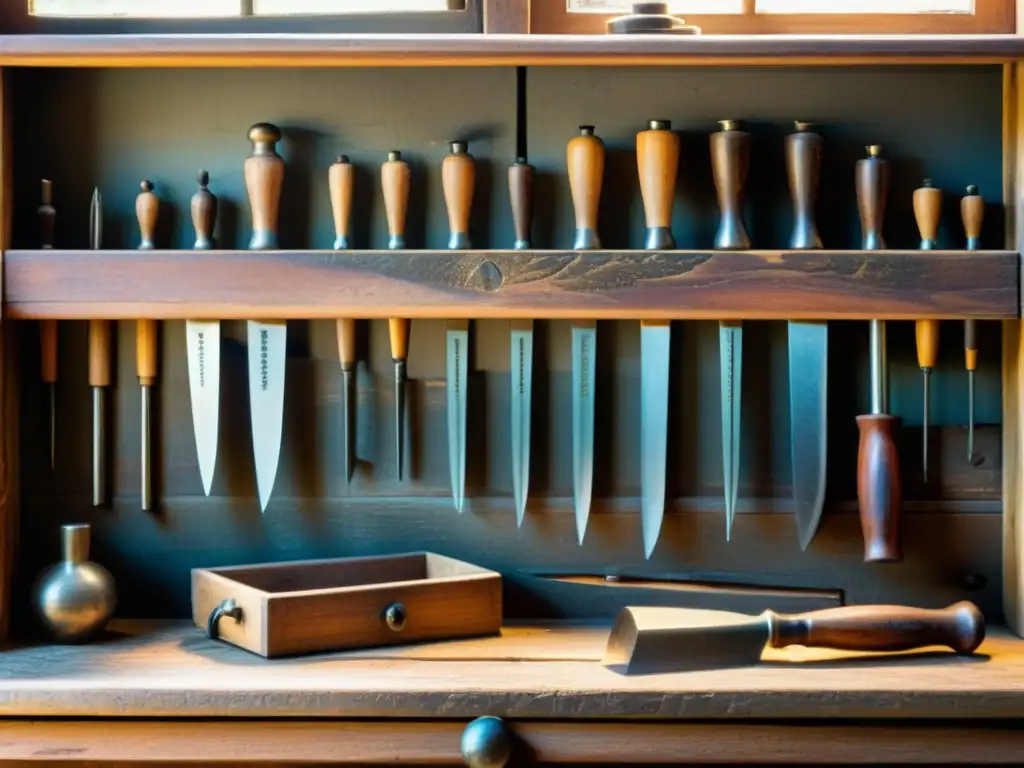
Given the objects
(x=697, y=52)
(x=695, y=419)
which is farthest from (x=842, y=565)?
(x=697, y=52)

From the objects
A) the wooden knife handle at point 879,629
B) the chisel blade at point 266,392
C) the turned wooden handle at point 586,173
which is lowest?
the wooden knife handle at point 879,629

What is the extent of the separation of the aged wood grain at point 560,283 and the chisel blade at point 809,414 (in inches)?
2.3

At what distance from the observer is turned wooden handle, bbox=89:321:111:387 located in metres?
1.82

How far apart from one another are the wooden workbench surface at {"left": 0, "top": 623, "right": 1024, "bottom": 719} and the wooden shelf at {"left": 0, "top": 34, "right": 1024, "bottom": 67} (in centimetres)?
73

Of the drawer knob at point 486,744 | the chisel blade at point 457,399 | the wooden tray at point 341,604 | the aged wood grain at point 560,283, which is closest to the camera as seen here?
the drawer knob at point 486,744

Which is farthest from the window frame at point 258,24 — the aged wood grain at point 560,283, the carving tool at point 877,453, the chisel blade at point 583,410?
the carving tool at point 877,453

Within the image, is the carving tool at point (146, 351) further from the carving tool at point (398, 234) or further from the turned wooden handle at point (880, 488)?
the turned wooden handle at point (880, 488)

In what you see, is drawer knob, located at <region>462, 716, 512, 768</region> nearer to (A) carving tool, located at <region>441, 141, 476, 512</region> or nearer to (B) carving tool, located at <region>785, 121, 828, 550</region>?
(A) carving tool, located at <region>441, 141, 476, 512</region>

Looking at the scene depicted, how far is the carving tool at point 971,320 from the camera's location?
1.75 meters

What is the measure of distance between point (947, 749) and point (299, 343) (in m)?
0.97

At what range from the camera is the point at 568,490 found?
187cm

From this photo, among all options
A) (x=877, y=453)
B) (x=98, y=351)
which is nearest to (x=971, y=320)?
(x=877, y=453)

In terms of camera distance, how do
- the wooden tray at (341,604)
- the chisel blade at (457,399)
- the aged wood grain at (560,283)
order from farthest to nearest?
the chisel blade at (457,399), the aged wood grain at (560,283), the wooden tray at (341,604)

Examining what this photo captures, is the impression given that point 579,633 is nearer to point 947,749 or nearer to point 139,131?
point 947,749
